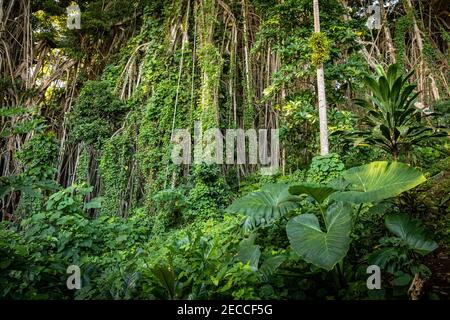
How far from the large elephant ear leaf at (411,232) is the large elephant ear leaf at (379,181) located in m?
0.26

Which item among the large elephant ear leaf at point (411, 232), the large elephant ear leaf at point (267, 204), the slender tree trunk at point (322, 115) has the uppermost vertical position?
the slender tree trunk at point (322, 115)

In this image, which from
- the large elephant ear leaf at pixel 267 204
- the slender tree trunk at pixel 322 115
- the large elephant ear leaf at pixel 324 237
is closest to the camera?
the large elephant ear leaf at pixel 324 237

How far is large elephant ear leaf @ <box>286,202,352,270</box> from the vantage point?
1.61 meters

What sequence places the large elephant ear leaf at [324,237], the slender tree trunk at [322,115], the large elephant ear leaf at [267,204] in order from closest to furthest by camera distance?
the large elephant ear leaf at [324,237]
the large elephant ear leaf at [267,204]
the slender tree trunk at [322,115]

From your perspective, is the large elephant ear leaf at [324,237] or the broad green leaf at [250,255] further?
the broad green leaf at [250,255]

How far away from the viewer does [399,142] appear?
2.47m

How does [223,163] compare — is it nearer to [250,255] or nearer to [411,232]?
[250,255]

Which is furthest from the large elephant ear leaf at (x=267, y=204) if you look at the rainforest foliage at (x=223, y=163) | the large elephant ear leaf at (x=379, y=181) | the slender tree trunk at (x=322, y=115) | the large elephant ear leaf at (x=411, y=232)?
the slender tree trunk at (x=322, y=115)

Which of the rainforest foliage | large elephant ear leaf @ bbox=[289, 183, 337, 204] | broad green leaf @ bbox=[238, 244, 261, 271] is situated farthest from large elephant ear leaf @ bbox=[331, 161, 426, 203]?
A: broad green leaf @ bbox=[238, 244, 261, 271]

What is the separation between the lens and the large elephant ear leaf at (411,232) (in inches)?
71.4

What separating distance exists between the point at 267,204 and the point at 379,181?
684 mm

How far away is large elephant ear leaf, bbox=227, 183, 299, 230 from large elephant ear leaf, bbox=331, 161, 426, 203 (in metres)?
0.36

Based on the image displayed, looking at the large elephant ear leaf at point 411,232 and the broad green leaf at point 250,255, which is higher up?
the large elephant ear leaf at point 411,232

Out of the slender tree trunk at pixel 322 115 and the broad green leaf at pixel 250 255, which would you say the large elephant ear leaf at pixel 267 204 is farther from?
the slender tree trunk at pixel 322 115
